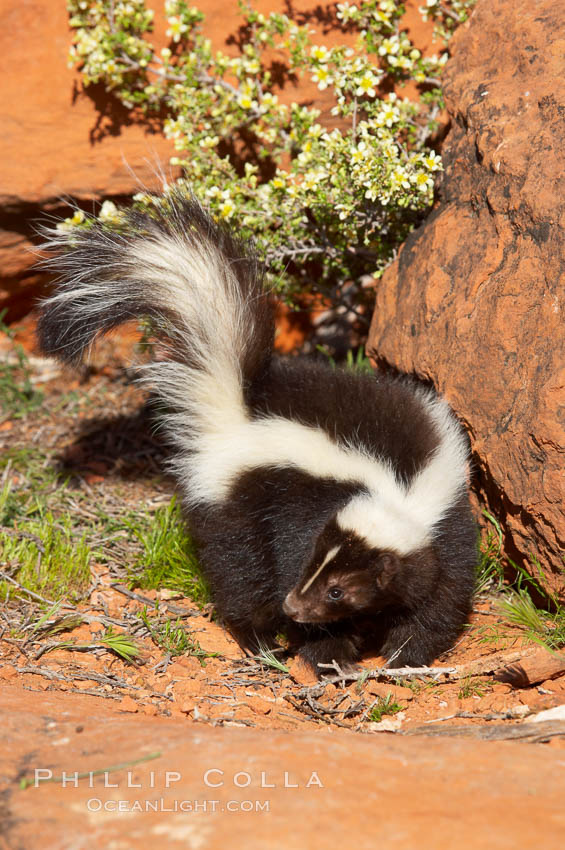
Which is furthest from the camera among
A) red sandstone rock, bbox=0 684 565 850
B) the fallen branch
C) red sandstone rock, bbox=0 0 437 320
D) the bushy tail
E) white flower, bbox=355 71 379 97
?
red sandstone rock, bbox=0 0 437 320

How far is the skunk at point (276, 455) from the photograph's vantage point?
338 cm

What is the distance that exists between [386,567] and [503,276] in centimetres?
133

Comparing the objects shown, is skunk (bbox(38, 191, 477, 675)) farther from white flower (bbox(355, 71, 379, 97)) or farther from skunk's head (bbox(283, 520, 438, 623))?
white flower (bbox(355, 71, 379, 97))

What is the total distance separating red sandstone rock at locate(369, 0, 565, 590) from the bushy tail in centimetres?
82

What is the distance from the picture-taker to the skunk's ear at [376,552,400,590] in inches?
131

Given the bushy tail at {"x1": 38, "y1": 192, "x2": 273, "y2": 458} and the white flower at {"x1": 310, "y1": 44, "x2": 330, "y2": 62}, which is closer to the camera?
the bushy tail at {"x1": 38, "y1": 192, "x2": 273, "y2": 458}

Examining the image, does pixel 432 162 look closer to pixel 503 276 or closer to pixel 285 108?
pixel 503 276

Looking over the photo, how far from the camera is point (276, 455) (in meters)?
3.50

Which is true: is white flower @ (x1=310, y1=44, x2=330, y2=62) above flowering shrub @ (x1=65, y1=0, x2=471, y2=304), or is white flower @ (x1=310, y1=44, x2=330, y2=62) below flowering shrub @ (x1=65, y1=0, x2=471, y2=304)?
above

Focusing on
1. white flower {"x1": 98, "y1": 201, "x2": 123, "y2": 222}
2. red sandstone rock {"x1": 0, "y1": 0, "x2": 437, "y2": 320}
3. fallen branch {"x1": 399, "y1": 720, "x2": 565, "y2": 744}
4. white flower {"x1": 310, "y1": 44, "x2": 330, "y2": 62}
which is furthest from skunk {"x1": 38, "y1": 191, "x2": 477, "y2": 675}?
red sandstone rock {"x1": 0, "y1": 0, "x2": 437, "y2": 320}

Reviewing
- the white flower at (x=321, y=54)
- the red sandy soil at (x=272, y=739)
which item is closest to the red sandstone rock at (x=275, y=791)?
the red sandy soil at (x=272, y=739)

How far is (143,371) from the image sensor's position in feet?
13.4

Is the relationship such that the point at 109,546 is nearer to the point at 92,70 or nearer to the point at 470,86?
the point at 92,70

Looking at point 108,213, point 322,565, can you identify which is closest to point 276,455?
point 322,565
